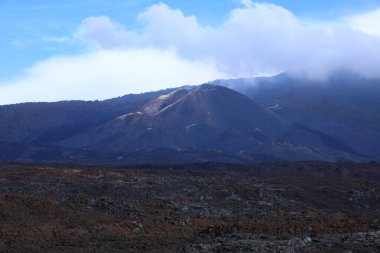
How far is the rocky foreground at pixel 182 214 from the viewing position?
647 inches

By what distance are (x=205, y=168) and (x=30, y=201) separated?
3324 centimetres

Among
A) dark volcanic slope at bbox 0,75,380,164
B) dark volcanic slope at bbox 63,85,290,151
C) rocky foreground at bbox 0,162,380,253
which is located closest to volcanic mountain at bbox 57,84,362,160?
dark volcanic slope at bbox 63,85,290,151

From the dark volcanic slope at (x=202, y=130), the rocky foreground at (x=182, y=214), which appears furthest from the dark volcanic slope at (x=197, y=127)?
the rocky foreground at (x=182, y=214)

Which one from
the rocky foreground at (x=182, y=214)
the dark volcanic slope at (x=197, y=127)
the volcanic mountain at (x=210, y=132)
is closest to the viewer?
the rocky foreground at (x=182, y=214)

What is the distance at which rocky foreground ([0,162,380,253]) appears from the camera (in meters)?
16.4

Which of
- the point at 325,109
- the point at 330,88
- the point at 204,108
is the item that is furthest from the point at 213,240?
the point at 330,88

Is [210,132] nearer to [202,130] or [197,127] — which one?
[202,130]

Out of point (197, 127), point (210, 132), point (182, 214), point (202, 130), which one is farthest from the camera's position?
point (197, 127)

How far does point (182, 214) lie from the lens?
942 inches

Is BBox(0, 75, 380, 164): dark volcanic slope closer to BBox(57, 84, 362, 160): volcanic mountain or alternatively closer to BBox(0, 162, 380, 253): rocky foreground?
BBox(57, 84, 362, 160): volcanic mountain

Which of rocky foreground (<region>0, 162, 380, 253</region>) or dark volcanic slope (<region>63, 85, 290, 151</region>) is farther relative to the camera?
dark volcanic slope (<region>63, 85, 290, 151</region>)

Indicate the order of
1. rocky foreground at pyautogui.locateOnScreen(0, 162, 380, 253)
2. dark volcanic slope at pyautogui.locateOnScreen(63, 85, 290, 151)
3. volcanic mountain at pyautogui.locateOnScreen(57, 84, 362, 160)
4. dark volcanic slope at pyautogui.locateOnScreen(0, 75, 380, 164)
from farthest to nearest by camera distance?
dark volcanic slope at pyautogui.locateOnScreen(63, 85, 290, 151)
volcanic mountain at pyautogui.locateOnScreen(57, 84, 362, 160)
dark volcanic slope at pyautogui.locateOnScreen(0, 75, 380, 164)
rocky foreground at pyautogui.locateOnScreen(0, 162, 380, 253)

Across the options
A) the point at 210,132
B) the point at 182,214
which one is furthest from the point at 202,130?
the point at 182,214

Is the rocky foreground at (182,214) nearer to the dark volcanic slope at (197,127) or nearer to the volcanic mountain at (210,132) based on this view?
the volcanic mountain at (210,132)
